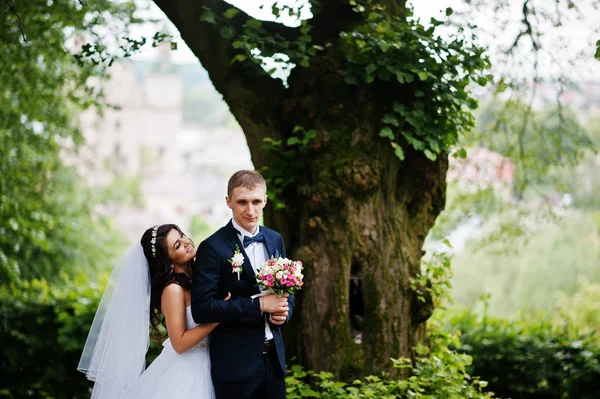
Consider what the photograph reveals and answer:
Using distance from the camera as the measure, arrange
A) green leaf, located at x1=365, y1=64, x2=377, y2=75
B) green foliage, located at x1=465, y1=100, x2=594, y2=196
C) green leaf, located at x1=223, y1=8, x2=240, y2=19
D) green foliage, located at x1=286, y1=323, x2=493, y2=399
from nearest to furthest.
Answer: green foliage, located at x1=286, y1=323, x2=493, y2=399
green leaf, located at x1=365, y1=64, x2=377, y2=75
green leaf, located at x1=223, y1=8, x2=240, y2=19
green foliage, located at x1=465, y1=100, x2=594, y2=196

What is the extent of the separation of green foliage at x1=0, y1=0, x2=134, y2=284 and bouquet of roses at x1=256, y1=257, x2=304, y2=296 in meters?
2.58

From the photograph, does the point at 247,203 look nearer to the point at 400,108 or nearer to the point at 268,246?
the point at 268,246

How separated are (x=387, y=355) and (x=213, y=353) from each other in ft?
6.12

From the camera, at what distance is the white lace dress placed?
3.68 meters

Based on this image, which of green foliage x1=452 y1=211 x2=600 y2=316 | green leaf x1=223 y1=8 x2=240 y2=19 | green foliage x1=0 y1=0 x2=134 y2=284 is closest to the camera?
green leaf x1=223 y1=8 x2=240 y2=19

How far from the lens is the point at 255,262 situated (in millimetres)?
3768

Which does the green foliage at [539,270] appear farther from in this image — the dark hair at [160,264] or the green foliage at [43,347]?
the dark hair at [160,264]

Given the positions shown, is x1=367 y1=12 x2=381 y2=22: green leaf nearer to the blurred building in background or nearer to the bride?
the bride

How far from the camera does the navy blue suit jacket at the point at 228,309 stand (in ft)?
11.5

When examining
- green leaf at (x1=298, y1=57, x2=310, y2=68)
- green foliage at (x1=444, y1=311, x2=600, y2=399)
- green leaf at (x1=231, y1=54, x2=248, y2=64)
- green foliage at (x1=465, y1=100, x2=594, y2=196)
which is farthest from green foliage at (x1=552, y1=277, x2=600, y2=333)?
green leaf at (x1=231, y1=54, x2=248, y2=64)

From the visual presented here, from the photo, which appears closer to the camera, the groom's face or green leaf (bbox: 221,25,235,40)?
the groom's face

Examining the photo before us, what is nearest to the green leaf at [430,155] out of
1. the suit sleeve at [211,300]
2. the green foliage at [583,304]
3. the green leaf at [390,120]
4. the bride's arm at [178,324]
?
the green leaf at [390,120]

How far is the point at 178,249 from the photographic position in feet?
12.6

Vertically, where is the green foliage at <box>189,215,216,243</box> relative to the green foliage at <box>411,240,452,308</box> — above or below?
above
